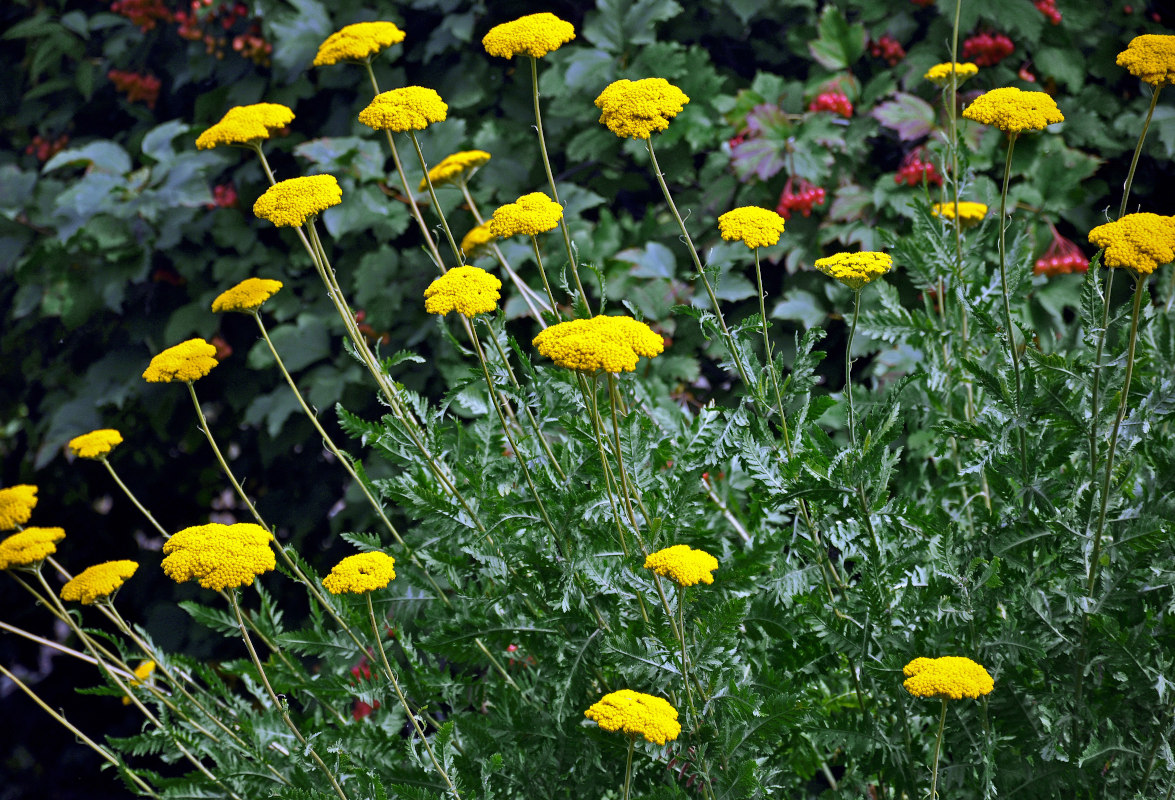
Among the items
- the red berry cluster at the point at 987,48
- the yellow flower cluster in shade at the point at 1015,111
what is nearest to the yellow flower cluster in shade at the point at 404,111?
the yellow flower cluster in shade at the point at 1015,111

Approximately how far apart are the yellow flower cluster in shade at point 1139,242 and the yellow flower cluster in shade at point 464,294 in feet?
2.09

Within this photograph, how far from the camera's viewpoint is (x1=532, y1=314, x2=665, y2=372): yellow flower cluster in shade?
952 mm

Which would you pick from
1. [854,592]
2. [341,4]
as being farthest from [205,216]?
[854,592]

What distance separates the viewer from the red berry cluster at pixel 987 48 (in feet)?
6.67

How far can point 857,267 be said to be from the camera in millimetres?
1101

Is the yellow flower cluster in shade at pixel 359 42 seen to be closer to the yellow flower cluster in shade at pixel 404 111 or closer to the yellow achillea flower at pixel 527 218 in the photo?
the yellow flower cluster in shade at pixel 404 111

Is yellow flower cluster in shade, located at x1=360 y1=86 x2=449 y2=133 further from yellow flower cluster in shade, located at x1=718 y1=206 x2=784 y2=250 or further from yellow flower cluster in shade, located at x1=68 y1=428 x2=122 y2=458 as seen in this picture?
yellow flower cluster in shade, located at x1=68 y1=428 x2=122 y2=458

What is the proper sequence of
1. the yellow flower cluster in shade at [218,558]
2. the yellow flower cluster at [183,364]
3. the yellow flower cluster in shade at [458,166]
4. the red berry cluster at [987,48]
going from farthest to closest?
1. the red berry cluster at [987,48]
2. the yellow flower cluster in shade at [458,166]
3. the yellow flower cluster at [183,364]
4. the yellow flower cluster in shade at [218,558]

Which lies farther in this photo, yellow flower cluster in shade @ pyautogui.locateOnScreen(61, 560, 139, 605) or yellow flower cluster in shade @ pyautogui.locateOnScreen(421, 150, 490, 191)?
yellow flower cluster in shade @ pyautogui.locateOnScreen(421, 150, 490, 191)

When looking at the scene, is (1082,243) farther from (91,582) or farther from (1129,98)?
(91,582)

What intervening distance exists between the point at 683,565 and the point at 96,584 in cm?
79

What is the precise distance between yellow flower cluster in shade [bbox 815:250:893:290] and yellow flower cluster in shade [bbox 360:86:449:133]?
52 centimetres

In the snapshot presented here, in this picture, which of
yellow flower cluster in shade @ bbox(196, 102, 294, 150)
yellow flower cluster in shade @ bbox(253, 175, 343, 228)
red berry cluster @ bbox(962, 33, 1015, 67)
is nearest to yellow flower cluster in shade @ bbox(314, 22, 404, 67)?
yellow flower cluster in shade @ bbox(196, 102, 294, 150)

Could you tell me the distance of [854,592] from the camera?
1.23 m
